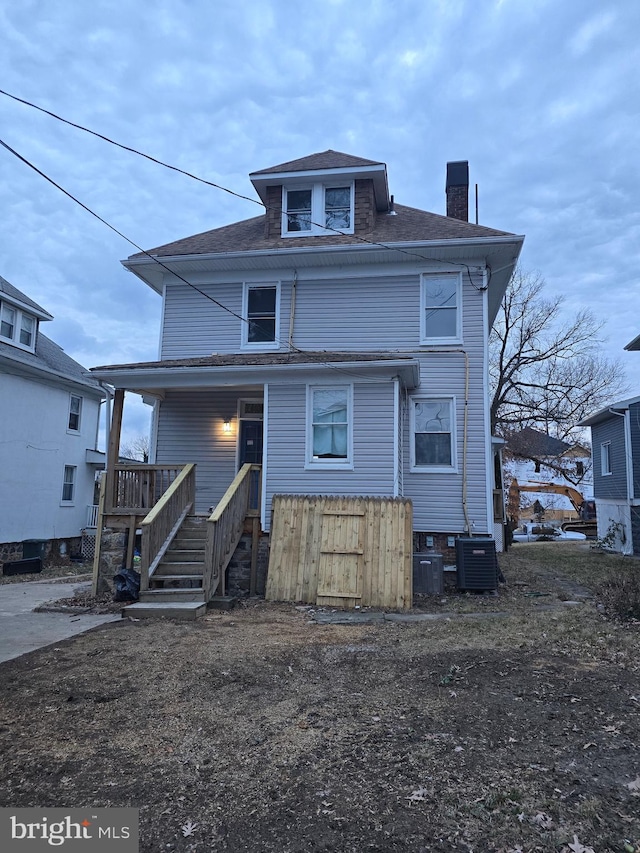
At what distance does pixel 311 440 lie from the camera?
10977 millimetres

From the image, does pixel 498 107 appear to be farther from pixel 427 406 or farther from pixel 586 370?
pixel 586 370

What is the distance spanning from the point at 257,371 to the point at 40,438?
39.7 feet

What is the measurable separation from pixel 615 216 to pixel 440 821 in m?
33.5

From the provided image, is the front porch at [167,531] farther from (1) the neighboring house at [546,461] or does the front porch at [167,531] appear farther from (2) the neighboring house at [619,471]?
(1) the neighboring house at [546,461]

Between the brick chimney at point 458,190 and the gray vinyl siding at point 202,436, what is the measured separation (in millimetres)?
7583

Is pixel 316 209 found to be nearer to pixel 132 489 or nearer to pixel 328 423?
pixel 328 423

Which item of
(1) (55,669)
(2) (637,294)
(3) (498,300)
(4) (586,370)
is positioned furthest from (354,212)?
(2) (637,294)

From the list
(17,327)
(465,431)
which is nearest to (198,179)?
(465,431)

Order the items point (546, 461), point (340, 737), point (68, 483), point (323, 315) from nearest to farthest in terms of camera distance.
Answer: point (340, 737) < point (323, 315) < point (68, 483) < point (546, 461)

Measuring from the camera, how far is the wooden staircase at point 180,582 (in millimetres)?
8156

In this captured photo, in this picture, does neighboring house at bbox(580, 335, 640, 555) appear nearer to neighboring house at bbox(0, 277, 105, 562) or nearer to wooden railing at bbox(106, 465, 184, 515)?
wooden railing at bbox(106, 465, 184, 515)

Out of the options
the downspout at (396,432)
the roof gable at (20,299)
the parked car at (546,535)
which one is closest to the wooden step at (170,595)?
the downspout at (396,432)

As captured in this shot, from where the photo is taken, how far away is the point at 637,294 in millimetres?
29281

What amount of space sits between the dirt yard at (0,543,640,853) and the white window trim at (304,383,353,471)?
4128 millimetres
